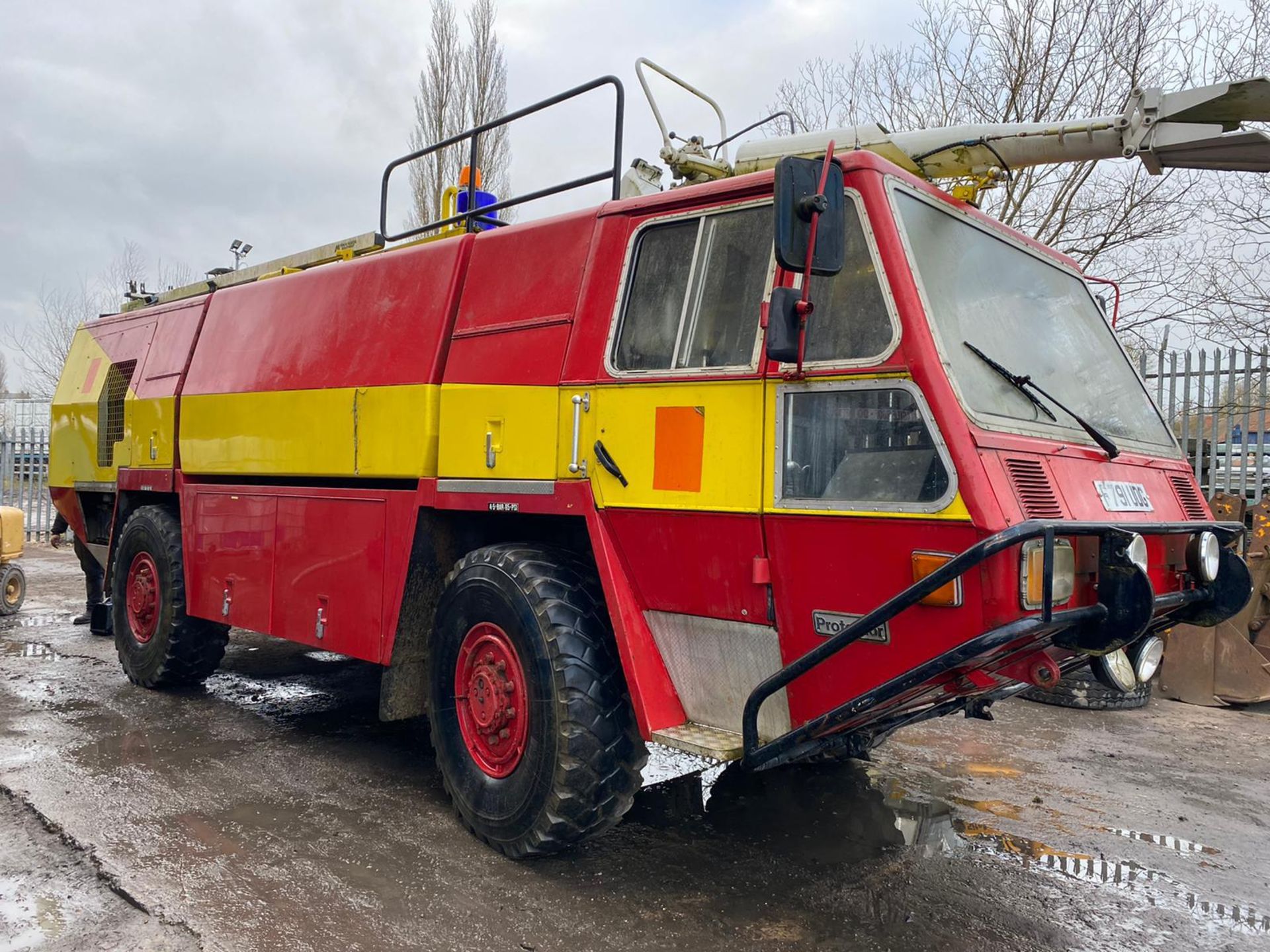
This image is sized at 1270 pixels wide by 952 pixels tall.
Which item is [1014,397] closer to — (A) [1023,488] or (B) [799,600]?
(A) [1023,488]

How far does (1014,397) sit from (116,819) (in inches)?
163

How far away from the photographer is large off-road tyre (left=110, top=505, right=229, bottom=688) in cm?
642

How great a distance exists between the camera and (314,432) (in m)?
5.21

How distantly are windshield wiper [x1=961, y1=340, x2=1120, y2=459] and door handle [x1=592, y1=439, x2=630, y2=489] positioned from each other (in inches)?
52.7

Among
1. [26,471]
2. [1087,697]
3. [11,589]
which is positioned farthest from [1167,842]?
[26,471]

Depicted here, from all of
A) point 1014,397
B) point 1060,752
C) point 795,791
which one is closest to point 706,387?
point 1014,397

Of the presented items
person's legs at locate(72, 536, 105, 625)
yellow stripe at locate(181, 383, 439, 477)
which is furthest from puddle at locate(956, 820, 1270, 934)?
person's legs at locate(72, 536, 105, 625)

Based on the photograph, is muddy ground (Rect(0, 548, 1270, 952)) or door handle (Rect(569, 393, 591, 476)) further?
door handle (Rect(569, 393, 591, 476))

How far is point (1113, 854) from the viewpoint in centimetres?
424

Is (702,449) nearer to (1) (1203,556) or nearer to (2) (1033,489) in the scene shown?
(2) (1033,489)

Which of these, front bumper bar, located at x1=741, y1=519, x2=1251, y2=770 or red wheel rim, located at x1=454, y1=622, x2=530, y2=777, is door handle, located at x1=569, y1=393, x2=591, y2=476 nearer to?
red wheel rim, located at x1=454, y1=622, x2=530, y2=777

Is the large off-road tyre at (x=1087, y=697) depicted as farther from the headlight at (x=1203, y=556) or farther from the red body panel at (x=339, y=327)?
the red body panel at (x=339, y=327)

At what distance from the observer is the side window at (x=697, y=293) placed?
356 centimetres

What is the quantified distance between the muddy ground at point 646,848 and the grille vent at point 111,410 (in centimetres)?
200
